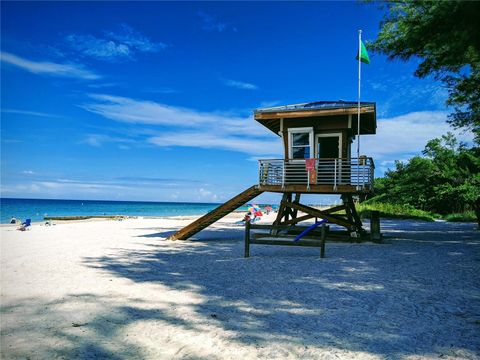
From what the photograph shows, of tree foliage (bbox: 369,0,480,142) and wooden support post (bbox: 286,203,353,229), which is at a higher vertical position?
tree foliage (bbox: 369,0,480,142)

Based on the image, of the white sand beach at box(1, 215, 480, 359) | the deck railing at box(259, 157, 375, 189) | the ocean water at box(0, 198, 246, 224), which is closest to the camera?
the white sand beach at box(1, 215, 480, 359)

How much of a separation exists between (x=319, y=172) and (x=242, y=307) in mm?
10503

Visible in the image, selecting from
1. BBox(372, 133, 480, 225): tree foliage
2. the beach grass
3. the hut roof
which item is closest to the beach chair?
the hut roof

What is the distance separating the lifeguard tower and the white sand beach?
443 centimetres

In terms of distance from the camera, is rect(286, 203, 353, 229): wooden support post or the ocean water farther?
the ocean water

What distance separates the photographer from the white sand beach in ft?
15.6

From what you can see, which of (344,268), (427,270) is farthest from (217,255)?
(427,270)

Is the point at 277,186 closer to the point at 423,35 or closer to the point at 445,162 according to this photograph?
the point at 423,35

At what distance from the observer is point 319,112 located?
15688 mm

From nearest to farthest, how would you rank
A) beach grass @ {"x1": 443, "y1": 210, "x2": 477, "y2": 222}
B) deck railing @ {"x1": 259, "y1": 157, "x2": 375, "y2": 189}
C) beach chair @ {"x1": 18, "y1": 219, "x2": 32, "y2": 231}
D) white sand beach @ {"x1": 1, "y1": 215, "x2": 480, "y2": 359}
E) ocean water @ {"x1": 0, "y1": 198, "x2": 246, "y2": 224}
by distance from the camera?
white sand beach @ {"x1": 1, "y1": 215, "x2": 480, "y2": 359}, deck railing @ {"x1": 259, "y1": 157, "x2": 375, "y2": 189}, beach chair @ {"x1": 18, "y1": 219, "x2": 32, "y2": 231}, beach grass @ {"x1": 443, "y1": 210, "x2": 477, "y2": 222}, ocean water @ {"x1": 0, "y1": 198, "x2": 246, "y2": 224}

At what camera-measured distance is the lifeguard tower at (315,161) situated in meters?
15.3

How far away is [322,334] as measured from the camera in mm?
5172

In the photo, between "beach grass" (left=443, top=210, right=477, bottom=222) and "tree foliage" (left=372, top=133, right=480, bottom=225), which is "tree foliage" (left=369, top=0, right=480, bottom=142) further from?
"beach grass" (left=443, top=210, right=477, bottom=222)

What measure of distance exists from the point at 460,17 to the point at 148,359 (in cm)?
767
